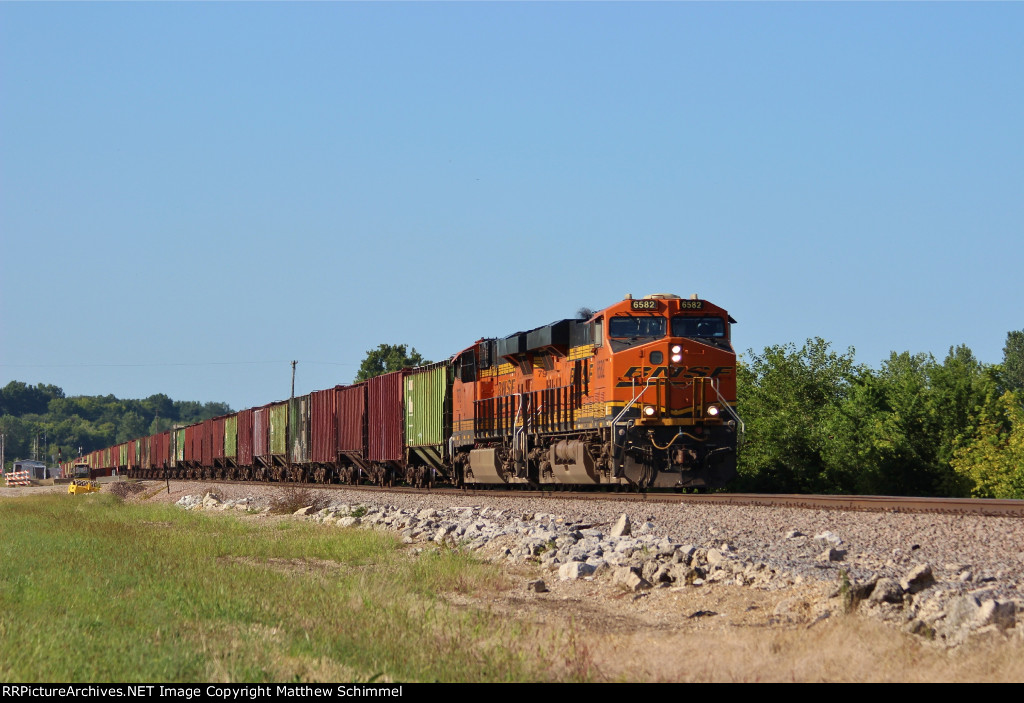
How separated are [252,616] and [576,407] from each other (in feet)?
42.3

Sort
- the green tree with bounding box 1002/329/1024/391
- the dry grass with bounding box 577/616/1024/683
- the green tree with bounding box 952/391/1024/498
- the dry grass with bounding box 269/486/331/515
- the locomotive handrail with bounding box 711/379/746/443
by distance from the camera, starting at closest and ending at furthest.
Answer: the dry grass with bounding box 577/616/1024/683
the locomotive handrail with bounding box 711/379/746/443
the dry grass with bounding box 269/486/331/515
the green tree with bounding box 952/391/1024/498
the green tree with bounding box 1002/329/1024/391

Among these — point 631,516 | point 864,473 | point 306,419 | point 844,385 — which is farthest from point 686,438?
point 844,385

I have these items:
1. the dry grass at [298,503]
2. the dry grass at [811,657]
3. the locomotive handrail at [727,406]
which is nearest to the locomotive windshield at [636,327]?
the locomotive handrail at [727,406]

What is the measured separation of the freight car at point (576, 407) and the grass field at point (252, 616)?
6150 mm

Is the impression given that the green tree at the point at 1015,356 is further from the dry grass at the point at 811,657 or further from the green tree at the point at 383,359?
the dry grass at the point at 811,657

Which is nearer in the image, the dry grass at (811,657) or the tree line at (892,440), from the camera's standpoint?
the dry grass at (811,657)

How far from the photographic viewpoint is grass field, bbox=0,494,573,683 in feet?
22.1

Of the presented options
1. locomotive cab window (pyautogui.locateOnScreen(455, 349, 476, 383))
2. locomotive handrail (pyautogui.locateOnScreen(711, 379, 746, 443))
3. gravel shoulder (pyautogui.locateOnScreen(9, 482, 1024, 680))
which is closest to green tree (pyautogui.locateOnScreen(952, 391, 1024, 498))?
locomotive handrail (pyautogui.locateOnScreen(711, 379, 746, 443))

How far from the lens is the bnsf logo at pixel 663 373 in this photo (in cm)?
1942

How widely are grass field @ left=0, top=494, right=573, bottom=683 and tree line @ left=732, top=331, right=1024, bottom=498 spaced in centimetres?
2138

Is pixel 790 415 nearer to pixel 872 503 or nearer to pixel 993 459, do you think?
pixel 993 459

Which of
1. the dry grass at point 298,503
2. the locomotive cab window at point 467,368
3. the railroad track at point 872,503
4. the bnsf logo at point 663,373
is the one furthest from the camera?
the locomotive cab window at point 467,368

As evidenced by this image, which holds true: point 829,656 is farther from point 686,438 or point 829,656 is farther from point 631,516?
point 686,438

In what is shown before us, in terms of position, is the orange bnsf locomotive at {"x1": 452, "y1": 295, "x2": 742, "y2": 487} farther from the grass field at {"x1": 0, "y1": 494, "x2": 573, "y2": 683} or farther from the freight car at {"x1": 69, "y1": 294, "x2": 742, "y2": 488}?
the grass field at {"x1": 0, "y1": 494, "x2": 573, "y2": 683}
